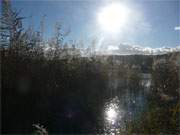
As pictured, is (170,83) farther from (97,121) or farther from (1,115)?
(1,115)

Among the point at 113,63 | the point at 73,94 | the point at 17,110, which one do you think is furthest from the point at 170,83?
the point at 17,110

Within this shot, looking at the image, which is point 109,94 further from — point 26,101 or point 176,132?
point 176,132

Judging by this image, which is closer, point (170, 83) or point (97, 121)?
point (97, 121)

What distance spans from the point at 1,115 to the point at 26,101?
566 millimetres

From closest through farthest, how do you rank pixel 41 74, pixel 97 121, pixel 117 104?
pixel 97 121 → pixel 41 74 → pixel 117 104

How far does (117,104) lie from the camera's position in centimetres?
701

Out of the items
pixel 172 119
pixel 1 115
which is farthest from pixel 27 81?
pixel 172 119

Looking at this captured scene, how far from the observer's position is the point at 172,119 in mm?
4516

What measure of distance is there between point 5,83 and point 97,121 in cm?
168

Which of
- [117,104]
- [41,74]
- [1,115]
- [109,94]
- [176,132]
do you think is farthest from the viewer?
[109,94]

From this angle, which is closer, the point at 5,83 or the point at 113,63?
the point at 5,83

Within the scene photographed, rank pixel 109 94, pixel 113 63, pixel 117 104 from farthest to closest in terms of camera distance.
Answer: pixel 113 63 → pixel 109 94 → pixel 117 104

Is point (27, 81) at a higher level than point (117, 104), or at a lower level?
higher

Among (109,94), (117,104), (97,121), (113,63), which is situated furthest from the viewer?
(113,63)
